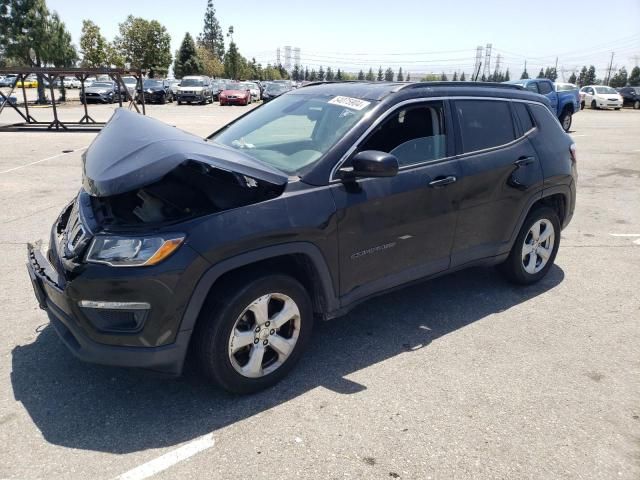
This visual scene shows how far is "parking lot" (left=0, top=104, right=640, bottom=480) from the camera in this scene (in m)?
2.57

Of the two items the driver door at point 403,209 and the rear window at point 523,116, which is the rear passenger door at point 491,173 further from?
the driver door at point 403,209

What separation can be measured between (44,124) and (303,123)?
18.5 metres

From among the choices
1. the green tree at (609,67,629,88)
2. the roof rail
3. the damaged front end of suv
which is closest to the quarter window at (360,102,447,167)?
the roof rail

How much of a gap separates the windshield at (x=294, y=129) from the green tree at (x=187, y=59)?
6740 centimetres

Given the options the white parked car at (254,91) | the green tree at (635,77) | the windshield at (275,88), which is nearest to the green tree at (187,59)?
the white parked car at (254,91)

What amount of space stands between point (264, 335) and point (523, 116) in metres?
3.02

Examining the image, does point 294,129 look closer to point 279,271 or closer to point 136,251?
point 279,271

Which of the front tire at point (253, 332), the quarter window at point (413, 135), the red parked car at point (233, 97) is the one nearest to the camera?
the front tire at point (253, 332)

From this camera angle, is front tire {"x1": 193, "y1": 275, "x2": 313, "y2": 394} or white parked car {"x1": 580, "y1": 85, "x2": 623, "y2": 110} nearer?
front tire {"x1": 193, "y1": 275, "x2": 313, "y2": 394}

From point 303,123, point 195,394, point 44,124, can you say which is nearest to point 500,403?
point 195,394

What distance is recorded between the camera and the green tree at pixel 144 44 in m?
53.9

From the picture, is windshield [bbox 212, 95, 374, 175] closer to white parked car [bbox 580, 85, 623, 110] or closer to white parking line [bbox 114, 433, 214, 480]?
white parking line [bbox 114, 433, 214, 480]

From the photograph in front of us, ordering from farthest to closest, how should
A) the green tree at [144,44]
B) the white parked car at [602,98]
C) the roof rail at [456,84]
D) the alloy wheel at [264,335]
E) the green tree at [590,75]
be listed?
the green tree at [590,75] < the green tree at [144,44] < the white parked car at [602,98] < the roof rail at [456,84] < the alloy wheel at [264,335]

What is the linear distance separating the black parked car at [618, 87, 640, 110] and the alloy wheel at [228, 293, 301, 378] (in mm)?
40306
